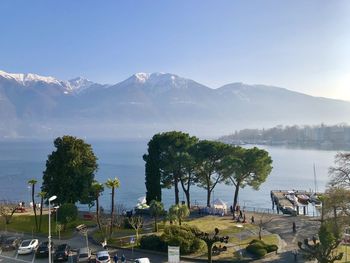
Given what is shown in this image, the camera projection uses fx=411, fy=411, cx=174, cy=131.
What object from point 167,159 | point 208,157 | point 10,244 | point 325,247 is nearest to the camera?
point 325,247

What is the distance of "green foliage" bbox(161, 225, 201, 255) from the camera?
37438 mm

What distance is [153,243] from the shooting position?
3856 centimetres

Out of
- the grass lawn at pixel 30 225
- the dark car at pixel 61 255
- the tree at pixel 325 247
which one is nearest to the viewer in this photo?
the tree at pixel 325 247

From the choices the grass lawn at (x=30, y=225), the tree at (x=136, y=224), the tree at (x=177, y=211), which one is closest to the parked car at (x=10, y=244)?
the grass lawn at (x=30, y=225)

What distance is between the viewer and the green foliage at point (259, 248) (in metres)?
36.5

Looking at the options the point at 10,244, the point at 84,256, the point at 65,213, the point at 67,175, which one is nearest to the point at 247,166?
the point at 67,175

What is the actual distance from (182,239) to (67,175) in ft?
64.9

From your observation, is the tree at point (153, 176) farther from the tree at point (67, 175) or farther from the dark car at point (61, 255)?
the dark car at point (61, 255)

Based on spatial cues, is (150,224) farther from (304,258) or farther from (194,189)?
(194,189)

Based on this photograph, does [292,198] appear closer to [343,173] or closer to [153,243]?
[343,173]

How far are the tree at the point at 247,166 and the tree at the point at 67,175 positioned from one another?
61.7ft

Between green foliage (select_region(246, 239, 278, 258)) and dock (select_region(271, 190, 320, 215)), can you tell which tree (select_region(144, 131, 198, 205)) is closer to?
green foliage (select_region(246, 239, 278, 258))

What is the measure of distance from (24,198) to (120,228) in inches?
2988

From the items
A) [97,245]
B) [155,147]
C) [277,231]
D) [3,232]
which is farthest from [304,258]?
[3,232]
